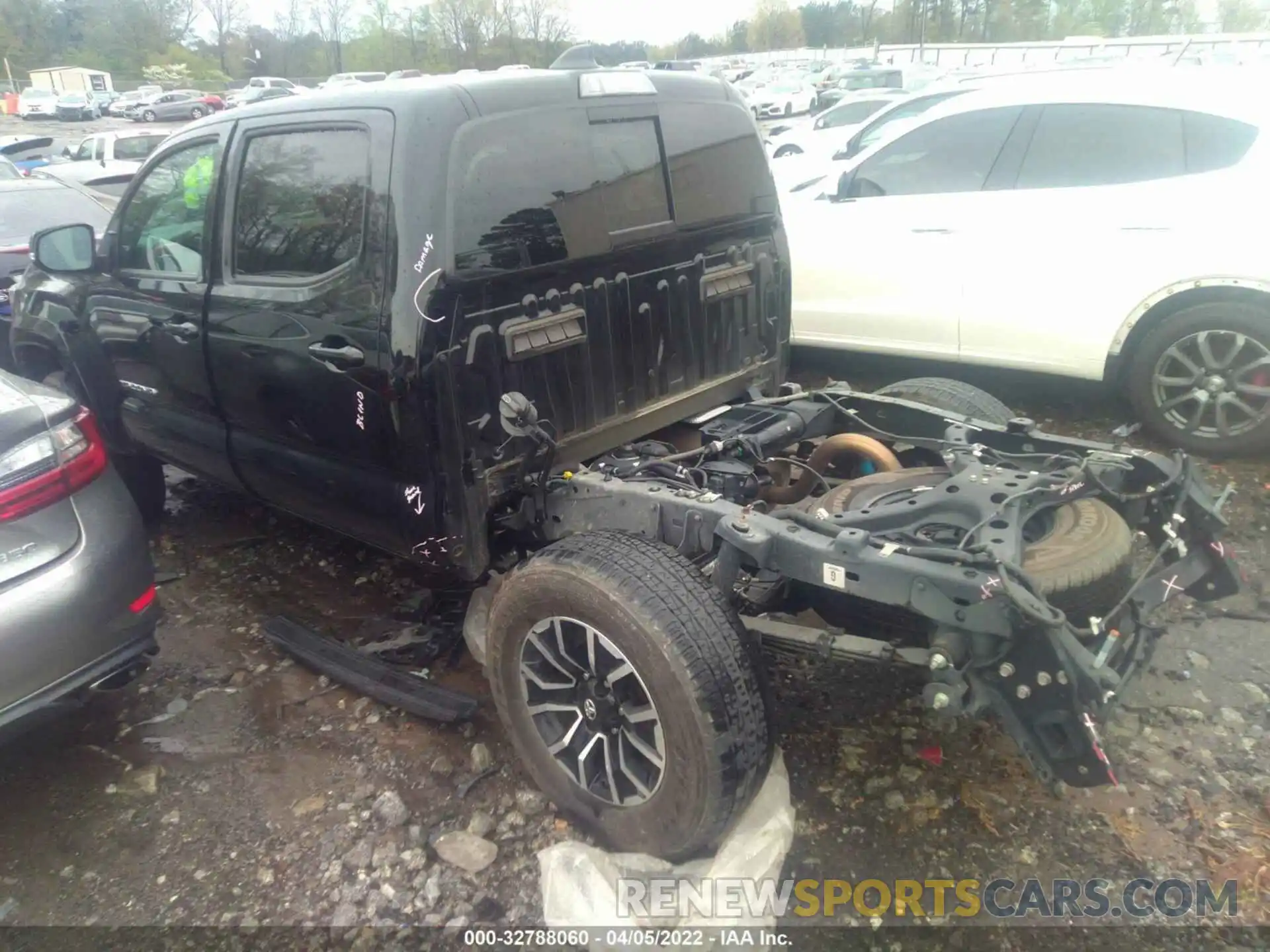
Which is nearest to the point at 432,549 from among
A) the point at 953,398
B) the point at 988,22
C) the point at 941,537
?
the point at 941,537

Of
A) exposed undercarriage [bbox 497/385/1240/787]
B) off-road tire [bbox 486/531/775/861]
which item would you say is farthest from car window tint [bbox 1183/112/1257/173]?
off-road tire [bbox 486/531/775/861]

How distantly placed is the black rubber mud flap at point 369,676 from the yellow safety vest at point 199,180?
1729 mm

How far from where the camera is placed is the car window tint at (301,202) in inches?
111

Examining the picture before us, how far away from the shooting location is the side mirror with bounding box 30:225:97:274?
13.0 ft

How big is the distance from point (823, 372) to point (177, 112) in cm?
4056

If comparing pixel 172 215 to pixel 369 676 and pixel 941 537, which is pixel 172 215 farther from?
pixel 941 537

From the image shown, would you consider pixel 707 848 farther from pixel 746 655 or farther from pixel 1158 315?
pixel 1158 315

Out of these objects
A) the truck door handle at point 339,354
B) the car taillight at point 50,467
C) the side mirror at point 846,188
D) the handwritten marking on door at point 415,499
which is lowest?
the handwritten marking on door at point 415,499

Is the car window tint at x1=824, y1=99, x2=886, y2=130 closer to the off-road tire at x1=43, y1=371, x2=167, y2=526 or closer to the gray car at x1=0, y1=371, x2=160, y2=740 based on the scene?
the off-road tire at x1=43, y1=371, x2=167, y2=526

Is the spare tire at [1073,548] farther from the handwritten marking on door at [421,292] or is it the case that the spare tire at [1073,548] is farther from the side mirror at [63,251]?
the side mirror at [63,251]

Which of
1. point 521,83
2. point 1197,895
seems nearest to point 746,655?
point 1197,895

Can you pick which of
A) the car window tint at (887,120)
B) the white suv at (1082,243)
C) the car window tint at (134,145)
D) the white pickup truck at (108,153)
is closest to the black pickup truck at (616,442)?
the white suv at (1082,243)

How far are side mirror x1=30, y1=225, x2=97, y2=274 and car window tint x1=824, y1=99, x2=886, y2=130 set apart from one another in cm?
1420

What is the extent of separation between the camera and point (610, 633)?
92.4 inches
